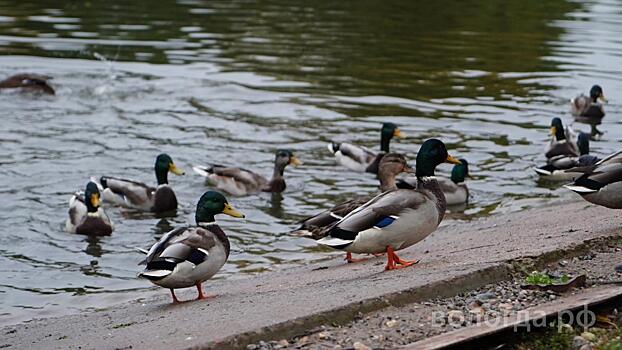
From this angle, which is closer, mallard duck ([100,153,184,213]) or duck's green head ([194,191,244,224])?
duck's green head ([194,191,244,224])

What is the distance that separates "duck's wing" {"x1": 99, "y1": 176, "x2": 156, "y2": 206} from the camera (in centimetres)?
1382

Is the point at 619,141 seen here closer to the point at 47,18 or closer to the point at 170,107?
the point at 170,107

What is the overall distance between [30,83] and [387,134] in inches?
275

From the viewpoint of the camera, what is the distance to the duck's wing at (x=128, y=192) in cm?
1382

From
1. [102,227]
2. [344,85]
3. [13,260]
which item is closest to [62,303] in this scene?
[13,260]

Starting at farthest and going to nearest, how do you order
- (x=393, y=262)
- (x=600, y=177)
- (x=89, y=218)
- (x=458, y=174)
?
(x=458, y=174) → (x=89, y=218) → (x=600, y=177) → (x=393, y=262)

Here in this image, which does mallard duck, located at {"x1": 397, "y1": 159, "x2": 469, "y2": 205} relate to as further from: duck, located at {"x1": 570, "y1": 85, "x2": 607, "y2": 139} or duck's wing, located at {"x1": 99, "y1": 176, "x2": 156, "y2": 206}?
duck, located at {"x1": 570, "y1": 85, "x2": 607, "y2": 139}

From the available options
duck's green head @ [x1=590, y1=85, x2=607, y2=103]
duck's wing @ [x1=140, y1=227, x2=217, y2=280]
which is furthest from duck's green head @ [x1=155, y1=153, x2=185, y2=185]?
duck's green head @ [x1=590, y1=85, x2=607, y2=103]

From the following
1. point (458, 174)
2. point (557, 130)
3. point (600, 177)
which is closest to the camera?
point (600, 177)

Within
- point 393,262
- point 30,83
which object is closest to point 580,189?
point 393,262

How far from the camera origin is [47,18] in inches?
1144

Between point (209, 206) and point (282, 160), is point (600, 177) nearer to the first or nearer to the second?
point (209, 206)

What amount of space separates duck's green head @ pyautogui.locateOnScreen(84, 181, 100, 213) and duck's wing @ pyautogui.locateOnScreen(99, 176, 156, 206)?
911 millimetres

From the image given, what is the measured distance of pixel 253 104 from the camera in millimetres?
19375
